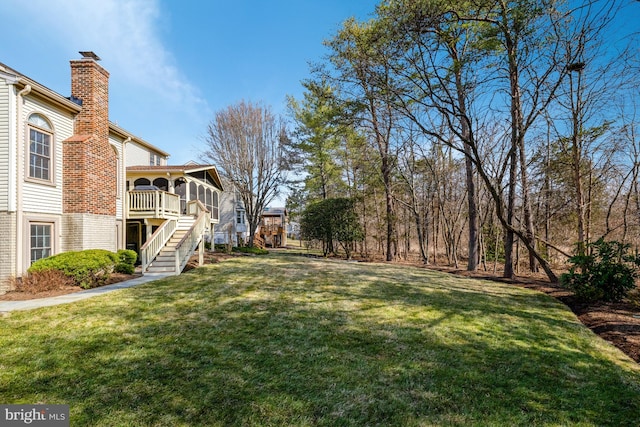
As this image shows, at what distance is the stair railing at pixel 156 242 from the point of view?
31.3 feet

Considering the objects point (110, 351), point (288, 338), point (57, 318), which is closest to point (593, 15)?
point (288, 338)

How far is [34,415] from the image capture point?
2572 millimetres

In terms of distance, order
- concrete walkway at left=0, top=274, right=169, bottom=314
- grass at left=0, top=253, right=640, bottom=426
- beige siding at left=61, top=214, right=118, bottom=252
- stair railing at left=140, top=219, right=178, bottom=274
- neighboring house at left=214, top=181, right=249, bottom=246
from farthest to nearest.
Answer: neighboring house at left=214, top=181, right=249, bottom=246
stair railing at left=140, top=219, right=178, bottom=274
beige siding at left=61, top=214, right=118, bottom=252
concrete walkway at left=0, top=274, right=169, bottom=314
grass at left=0, top=253, right=640, bottom=426

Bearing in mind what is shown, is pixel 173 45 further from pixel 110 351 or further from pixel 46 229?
pixel 110 351

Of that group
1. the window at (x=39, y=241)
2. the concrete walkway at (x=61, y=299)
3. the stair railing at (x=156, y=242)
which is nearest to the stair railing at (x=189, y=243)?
the stair railing at (x=156, y=242)

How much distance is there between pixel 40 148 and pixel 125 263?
13.6 ft

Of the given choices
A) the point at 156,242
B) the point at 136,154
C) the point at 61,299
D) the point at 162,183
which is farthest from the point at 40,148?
the point at 136,154

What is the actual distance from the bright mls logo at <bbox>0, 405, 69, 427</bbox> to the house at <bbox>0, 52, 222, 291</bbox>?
715 cm

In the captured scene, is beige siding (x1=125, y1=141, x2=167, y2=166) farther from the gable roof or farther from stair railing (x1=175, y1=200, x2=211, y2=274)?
stair railing (x1=175, y1=200, x2=211, y2=274)

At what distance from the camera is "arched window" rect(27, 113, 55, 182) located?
8070mm

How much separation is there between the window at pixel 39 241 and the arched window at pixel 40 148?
55.5 inches

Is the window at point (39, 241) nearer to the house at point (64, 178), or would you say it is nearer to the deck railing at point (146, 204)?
the house at point (64, 178)

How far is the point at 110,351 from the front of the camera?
3.74 m

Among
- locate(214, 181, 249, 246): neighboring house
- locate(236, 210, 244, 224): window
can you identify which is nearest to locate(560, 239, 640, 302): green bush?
locate(214, 181, 249, 246): neighboring house
